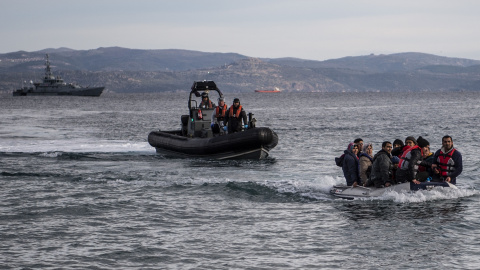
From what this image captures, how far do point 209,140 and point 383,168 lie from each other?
10250mm

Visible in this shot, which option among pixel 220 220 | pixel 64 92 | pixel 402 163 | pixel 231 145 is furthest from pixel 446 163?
pixel 64 92

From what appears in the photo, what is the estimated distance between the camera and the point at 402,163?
1501 centimetres

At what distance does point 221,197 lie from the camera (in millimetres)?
17188

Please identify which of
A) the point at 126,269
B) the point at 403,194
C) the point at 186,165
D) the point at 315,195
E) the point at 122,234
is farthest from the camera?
the point at 186,165

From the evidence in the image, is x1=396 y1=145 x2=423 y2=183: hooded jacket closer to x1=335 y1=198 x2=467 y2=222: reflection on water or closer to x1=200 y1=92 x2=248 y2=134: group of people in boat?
x1=335 y1=198 x2=467 y2=222: reflection on water

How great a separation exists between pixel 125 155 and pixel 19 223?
552 inches

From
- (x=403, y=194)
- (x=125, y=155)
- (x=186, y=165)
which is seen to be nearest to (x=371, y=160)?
(x=403, y=194)

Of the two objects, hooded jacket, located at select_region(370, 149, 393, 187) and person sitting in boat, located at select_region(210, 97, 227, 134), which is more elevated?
person sitting in boat, located at select_region(210, 97, 227, 134)

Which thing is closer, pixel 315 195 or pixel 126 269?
pixel 126 269

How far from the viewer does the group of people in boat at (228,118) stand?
23891 millimetres

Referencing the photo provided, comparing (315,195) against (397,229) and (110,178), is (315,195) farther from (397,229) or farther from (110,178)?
(110,178)

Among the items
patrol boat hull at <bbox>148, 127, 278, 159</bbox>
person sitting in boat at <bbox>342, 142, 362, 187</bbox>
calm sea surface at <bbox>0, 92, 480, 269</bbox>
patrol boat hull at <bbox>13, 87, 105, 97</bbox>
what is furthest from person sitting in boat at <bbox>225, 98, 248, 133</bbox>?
patrol boat hull at <bbox>13, 87, 105, 97</bbox>

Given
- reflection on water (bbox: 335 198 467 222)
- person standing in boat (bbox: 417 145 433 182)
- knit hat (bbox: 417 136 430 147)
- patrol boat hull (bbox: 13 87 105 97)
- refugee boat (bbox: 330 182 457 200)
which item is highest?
patrol boat hull (bbox: 13 87 105 97)

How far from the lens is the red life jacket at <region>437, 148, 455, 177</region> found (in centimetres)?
1502
